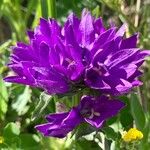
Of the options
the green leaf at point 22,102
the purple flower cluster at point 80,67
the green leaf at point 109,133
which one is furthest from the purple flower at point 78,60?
the green leaf at point 22,102

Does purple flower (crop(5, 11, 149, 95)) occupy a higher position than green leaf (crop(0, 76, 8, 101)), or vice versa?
purple flower (crop(5, 11, 149, 95))

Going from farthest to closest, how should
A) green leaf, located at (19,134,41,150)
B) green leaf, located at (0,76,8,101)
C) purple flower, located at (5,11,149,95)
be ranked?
green leaf, located at (0,76,8,101) < green leaf, located at (19,134,41,150) < purple flower, located at (5,11,149,95)

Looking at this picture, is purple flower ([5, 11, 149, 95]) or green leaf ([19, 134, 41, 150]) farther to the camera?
green leaf ([19, 134, 41, 150])

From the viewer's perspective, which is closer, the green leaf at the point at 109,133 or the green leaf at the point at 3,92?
the green leaf at the point at 109,133

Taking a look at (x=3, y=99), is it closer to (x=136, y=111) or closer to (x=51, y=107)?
(x=51, y=107)

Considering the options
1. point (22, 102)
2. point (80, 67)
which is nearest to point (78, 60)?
point (80, 67)

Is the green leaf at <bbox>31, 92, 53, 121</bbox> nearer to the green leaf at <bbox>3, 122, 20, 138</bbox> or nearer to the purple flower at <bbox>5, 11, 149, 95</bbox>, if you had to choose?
the purple flower at <bbox>5, 11, 149, 95</bbox>

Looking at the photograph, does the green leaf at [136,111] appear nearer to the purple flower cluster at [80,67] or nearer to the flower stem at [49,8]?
the purple flower cluster at [80,67]

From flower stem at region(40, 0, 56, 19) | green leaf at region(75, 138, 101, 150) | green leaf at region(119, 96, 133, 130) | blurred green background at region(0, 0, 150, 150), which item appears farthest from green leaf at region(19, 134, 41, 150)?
flower stem at region(40, 0, 56, 19)
